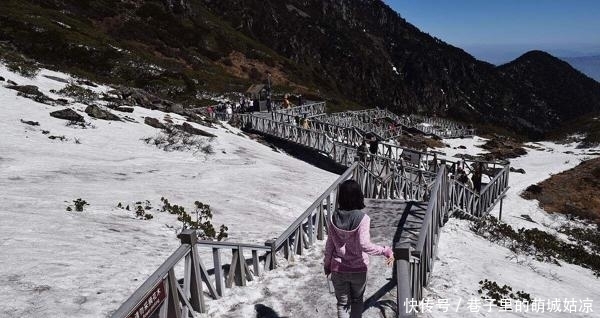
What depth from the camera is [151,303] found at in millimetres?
5289

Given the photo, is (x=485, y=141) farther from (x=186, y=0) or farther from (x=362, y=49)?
(x=362, y=49)

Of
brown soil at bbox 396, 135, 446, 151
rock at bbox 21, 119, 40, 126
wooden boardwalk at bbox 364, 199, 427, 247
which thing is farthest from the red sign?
brown soil at bbox 396, 135, 446, 151

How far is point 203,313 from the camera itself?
689 centimetres

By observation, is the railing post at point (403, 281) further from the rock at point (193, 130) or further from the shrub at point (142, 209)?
the rock at point (193, 130)

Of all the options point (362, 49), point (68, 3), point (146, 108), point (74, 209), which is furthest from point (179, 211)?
point (362, 49)

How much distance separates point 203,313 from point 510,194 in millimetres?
23973

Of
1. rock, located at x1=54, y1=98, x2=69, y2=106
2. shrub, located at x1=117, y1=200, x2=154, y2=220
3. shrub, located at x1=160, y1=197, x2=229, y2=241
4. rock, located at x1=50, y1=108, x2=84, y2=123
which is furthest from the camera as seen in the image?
rock, located at x1=54, y1=98, x2=69, y2=106

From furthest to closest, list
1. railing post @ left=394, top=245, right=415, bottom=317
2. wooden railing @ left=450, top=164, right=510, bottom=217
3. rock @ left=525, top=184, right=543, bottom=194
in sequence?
rock @ left=525, top=184, right=543, bottom=194
wooden railing @ left=450, top=164, right=510, bottom=217
railing post @ left=394, top=245, right=415, bottom=317

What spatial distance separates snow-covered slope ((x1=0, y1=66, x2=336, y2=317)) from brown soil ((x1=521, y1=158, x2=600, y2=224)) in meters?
14.4

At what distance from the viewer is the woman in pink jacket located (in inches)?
214

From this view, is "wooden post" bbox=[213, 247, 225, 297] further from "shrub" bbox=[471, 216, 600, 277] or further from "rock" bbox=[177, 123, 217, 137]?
"rock" bbox=[177, 123, 217, 137]

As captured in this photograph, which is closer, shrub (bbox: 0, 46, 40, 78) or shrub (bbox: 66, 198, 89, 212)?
shrub (bbox: 66, 198, 89, 212)

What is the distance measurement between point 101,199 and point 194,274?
604 centimetres

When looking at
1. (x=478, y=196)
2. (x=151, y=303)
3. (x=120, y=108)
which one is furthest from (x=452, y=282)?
(x=120, y=108)
